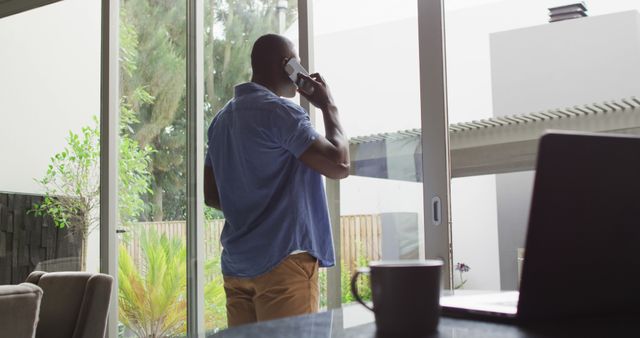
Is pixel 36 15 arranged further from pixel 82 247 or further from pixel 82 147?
pixel 82 247

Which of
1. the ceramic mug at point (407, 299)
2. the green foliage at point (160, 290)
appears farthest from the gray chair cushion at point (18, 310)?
the green foliage at point (160, 290)

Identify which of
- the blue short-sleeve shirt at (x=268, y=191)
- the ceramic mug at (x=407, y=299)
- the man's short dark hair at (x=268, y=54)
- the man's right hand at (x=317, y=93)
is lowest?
the ceramic mug at (x=407, y=299)

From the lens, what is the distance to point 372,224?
122 inches

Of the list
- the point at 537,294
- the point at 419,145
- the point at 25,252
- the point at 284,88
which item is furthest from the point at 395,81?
the point at 25,252

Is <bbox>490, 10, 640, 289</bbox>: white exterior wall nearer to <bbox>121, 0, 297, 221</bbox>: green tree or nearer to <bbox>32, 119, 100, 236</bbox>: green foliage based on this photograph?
<bbox>121, 0, 297, 221</bbox>: green tree

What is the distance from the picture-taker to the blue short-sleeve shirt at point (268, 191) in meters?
2.18

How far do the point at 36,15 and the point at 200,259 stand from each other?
246cm

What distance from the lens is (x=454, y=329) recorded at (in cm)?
85

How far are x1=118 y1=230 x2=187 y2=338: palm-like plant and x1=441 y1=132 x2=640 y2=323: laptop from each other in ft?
10.4

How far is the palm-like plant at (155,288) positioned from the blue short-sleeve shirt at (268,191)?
163cm

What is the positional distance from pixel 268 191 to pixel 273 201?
0.12 feet

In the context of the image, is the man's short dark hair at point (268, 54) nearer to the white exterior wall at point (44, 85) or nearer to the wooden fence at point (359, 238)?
the wooden fence at point (359, 238)

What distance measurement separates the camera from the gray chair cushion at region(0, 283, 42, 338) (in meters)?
1.45

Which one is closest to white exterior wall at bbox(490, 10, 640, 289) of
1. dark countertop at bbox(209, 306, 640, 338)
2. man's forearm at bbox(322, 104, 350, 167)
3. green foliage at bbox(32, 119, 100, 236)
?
man's forearm at bbox(322, 104, 350, 167)
